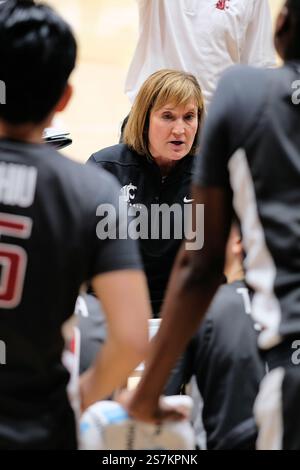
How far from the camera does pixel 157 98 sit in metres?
2.52

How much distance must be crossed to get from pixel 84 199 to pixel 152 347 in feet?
0.92

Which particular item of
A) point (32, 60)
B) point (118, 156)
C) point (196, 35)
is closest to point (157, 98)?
point (118, 156)

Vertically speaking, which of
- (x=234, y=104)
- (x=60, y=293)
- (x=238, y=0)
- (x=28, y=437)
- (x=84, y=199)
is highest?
(x=238, y=0)

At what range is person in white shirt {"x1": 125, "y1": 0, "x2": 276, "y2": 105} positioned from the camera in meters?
3.00

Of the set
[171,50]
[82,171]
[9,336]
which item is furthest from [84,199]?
[171,50]

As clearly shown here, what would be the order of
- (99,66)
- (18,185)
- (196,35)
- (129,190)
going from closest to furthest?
(18,185), (129,190), (196,35), (99,66)

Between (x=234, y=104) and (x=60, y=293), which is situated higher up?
(x=234, y=104)

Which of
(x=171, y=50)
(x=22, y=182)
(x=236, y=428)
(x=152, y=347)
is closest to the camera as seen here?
(x=22, y=182)

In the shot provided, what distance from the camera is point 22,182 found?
1.06 metres

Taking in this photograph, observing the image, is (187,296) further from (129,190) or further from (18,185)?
(129,190)

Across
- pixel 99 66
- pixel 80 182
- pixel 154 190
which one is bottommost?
pixel 154 190

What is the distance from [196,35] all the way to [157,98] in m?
0.63

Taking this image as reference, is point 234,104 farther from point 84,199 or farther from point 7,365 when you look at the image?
point 7,365

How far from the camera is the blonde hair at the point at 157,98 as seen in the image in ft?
8.18
